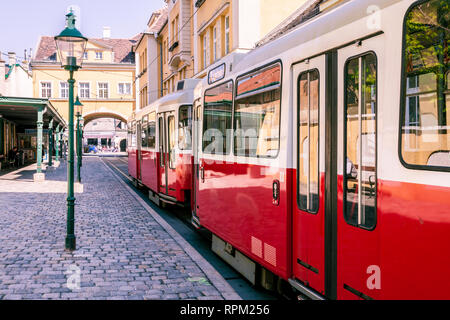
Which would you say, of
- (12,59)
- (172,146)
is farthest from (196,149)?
Result: (12,59)

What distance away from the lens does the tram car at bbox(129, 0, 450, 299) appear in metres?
2.96

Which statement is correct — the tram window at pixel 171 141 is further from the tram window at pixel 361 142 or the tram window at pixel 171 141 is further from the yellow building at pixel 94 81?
the yellow building at pixel 94 81

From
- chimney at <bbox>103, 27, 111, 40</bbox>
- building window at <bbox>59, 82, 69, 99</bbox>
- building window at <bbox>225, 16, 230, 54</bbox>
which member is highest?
chimney at <bbox>103, 27, 111, 40</bbox>

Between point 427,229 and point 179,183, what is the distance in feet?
30.0

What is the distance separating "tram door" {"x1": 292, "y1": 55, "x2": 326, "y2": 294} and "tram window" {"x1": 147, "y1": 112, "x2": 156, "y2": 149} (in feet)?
31.6

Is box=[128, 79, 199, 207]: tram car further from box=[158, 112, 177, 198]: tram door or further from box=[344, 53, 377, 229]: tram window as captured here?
box=[344, 53, 377, 229]: tram window

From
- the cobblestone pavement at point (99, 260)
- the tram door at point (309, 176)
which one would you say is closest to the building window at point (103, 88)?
the cobblestone pavement at point (99, 260)

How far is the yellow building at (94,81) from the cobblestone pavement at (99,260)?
44.3 m

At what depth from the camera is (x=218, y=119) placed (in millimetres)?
7086

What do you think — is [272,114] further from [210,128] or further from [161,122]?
[161,122]

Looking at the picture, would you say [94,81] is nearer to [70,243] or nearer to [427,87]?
[70,243]

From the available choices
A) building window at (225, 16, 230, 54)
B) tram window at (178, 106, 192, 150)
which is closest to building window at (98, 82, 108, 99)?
building window at (225, 16, 230, 54)

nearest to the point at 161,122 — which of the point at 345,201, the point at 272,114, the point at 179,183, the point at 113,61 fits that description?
the point at 179,183

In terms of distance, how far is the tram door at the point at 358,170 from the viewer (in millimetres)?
3449
